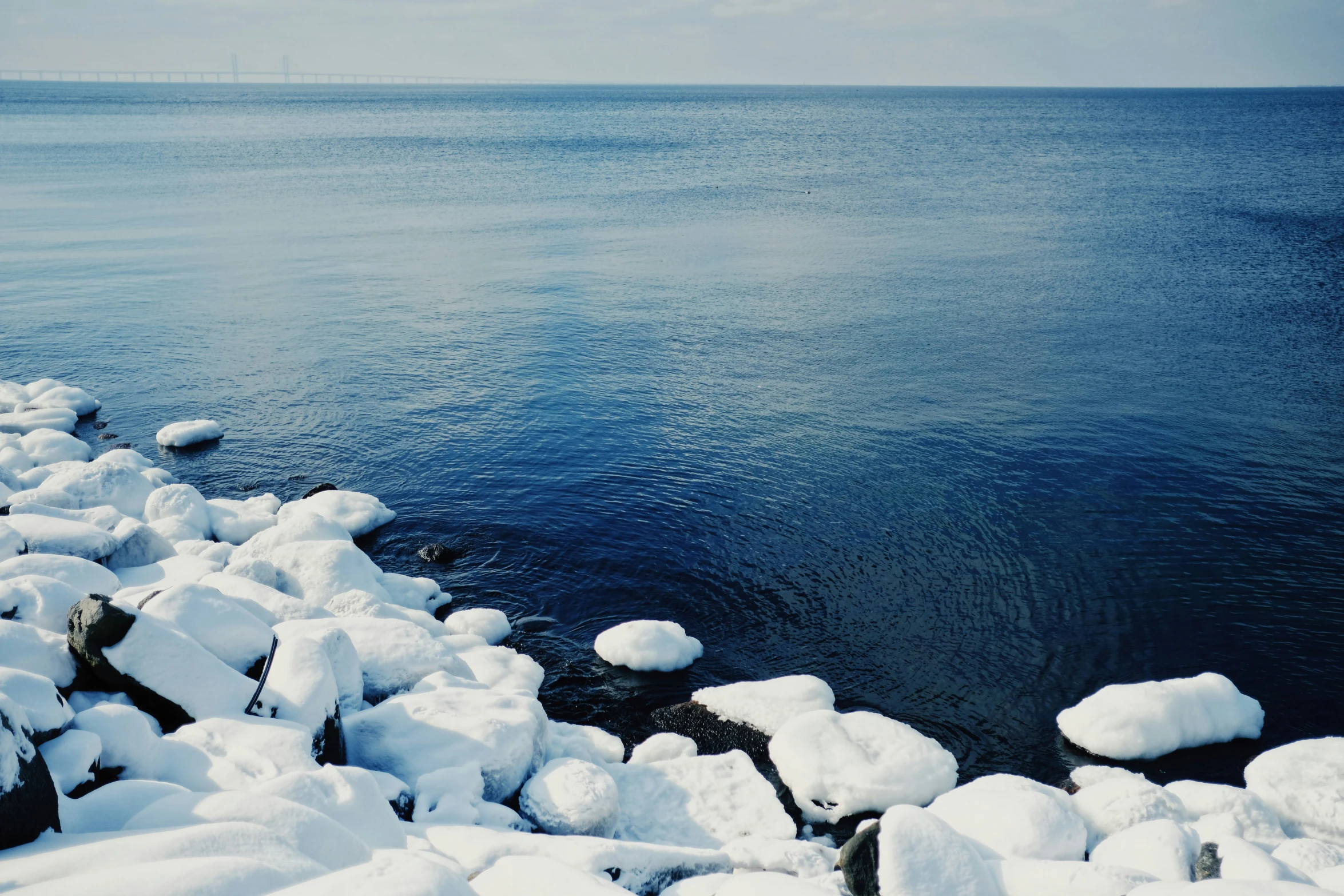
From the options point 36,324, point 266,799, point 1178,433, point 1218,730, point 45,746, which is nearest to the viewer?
point 266,799

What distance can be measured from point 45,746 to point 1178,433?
1186 inches

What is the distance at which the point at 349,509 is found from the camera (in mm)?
24328

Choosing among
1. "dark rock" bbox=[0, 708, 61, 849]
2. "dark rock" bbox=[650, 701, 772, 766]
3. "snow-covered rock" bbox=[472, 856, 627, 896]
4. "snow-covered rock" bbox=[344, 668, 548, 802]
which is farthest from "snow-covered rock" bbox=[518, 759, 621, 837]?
"dark rock" bbox=[0, 708, 61, 849]

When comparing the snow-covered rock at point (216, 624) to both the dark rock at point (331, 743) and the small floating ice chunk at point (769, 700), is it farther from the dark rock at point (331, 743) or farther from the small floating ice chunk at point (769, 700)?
the small floating ice chunk at point (769, 700)

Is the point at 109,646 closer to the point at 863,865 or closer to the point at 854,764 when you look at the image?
the point at 863,865

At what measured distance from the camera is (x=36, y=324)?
1613 inches

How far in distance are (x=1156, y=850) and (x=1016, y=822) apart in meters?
1.70

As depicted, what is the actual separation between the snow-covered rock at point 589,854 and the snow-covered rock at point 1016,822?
3609mm

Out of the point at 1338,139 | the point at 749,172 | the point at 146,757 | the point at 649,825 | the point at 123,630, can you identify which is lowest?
the point at 649,825

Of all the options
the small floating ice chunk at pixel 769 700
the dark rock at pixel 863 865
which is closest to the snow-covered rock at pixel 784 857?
the dark rock at pixel 863 865

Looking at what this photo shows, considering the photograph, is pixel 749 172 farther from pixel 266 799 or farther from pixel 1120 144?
pixel 266 799

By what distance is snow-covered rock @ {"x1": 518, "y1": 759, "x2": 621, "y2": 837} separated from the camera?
12.7 metres

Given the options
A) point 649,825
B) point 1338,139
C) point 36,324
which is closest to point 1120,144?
point 1338,139

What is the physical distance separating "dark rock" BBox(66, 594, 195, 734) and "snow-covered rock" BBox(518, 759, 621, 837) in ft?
15.9
